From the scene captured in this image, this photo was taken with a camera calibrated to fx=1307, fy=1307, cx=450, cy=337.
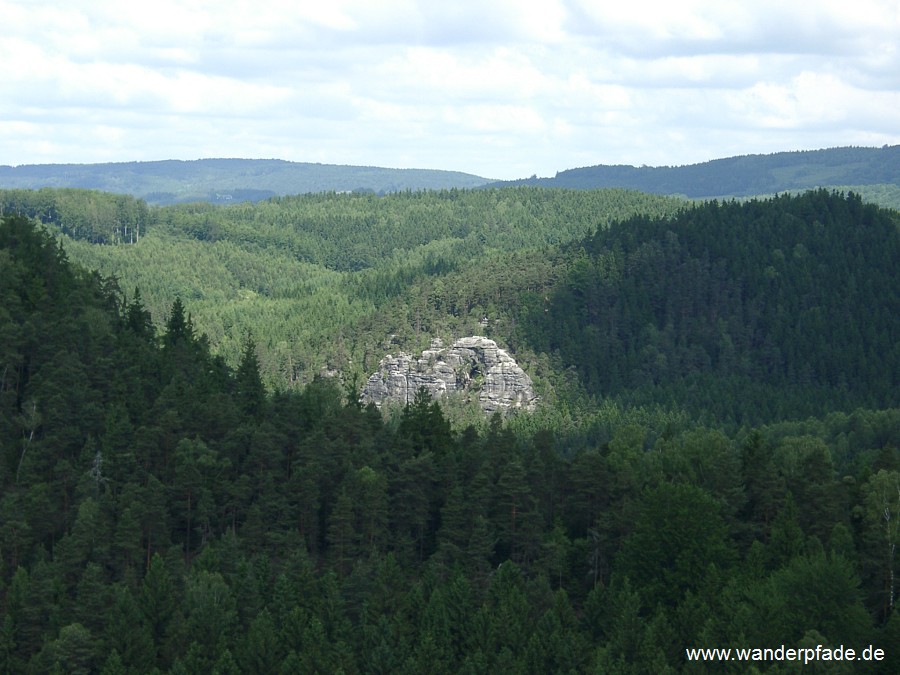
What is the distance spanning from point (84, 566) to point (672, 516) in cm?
3939

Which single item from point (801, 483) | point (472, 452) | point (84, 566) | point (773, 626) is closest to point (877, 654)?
point (773, 626)

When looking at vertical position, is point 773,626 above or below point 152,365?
below

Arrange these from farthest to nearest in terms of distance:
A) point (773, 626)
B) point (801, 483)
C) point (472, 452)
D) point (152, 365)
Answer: point (152, 365), point (472, 452), point (801, 483), point (773, 626)

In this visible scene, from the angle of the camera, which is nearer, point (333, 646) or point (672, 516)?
point (333, 646)

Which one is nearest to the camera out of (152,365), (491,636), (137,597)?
(491,636)

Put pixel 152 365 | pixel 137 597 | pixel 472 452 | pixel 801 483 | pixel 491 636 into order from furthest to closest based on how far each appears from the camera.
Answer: pixel 152 365 → pixel 472 452 → pixel 801 483 → pixel 137 597 → pixel 491 636

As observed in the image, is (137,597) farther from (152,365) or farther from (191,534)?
(152,365)

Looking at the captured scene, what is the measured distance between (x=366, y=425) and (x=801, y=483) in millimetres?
34095

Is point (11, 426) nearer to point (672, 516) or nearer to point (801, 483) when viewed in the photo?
point (672, 516)

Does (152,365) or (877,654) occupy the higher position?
(152,365)

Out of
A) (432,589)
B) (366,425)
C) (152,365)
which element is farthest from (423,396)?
(432,589)

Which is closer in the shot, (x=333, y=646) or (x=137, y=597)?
(x=333, y=646)

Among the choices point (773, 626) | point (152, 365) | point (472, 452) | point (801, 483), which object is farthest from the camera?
point (152, 365)

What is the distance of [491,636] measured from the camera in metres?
77.8
